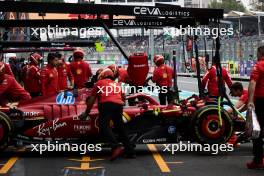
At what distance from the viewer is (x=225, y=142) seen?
36.6 feet

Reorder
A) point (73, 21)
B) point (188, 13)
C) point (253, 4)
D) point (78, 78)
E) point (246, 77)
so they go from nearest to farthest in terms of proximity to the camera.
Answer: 1. point (188, 13)
2. point (73, 21)
3. point (78, 78)
4. point (246, 77)
5. point (253, 4)

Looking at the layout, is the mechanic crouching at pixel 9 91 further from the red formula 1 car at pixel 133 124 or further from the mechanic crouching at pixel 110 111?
the mechanic crouching at pixel 110 111

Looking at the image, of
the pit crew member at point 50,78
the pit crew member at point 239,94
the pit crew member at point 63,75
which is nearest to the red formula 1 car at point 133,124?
the pit crew member at point 239,94

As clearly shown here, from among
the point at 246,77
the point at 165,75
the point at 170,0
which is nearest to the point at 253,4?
the point at 170,0

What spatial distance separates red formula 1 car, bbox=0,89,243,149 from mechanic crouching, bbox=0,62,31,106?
501mm

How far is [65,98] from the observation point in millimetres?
A: 11695

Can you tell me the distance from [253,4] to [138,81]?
124655 millimetres

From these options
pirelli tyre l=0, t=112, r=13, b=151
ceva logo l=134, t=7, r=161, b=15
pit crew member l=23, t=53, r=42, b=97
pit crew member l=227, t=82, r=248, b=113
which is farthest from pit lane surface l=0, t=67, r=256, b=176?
pit crew member l=23, t=53, r=42, b=97

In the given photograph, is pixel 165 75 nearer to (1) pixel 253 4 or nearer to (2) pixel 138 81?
(2) pixel 138 81

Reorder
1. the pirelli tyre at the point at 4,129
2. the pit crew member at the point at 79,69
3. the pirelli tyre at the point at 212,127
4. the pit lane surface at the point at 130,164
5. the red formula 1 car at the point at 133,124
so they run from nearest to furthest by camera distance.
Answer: the pit lane surface at the point at 130,164
the pirelli tyre at the point at 4,129
the red formula 1 car at the point at 133,124
the pirelli tyre at the point at 212,127
the pit crew member at the point at 79,69

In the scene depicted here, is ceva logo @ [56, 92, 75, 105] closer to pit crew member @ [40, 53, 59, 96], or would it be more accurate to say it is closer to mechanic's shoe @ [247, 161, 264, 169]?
pit crew member @ [40, 53, 59, 96]

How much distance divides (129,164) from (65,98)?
219 cm

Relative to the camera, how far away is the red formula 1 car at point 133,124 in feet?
35.7

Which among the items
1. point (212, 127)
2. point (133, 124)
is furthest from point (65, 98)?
point (212, 127)
